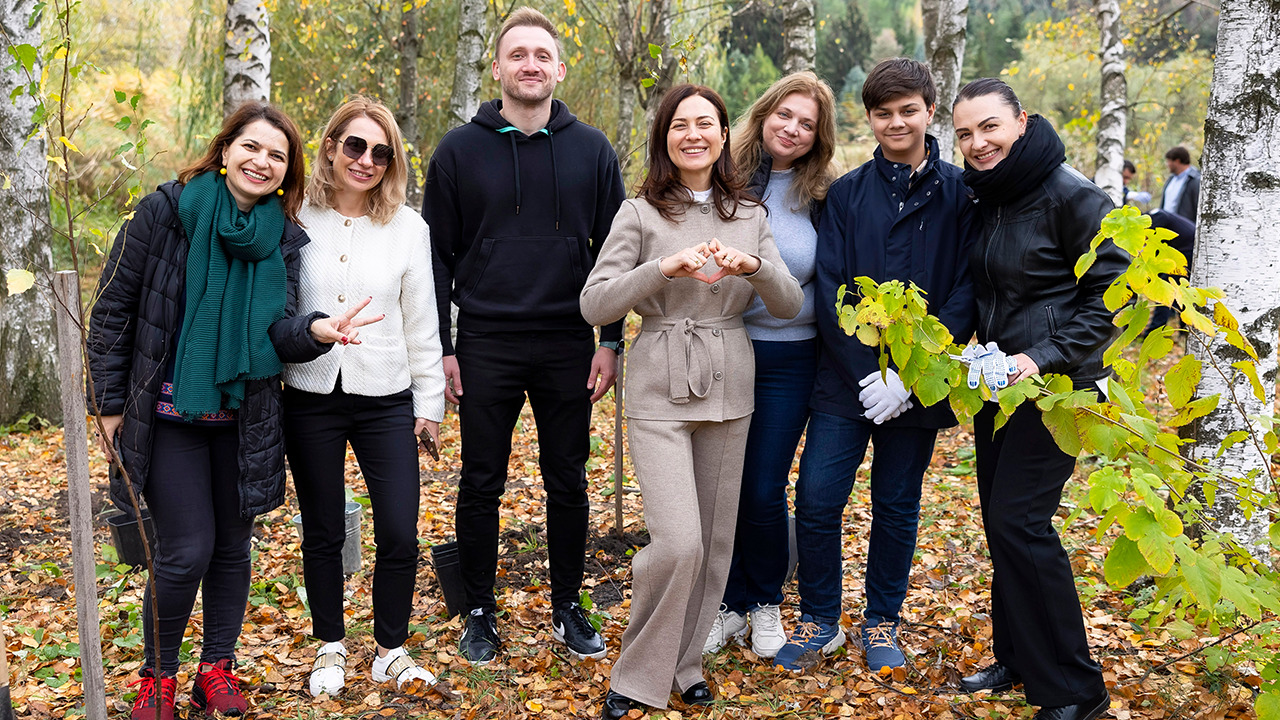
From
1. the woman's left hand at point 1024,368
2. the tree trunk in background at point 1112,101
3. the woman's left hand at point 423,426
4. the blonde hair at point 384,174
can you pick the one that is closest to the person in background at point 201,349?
the blonde hair at point 384,174

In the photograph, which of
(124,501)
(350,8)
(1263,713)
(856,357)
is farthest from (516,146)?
(350,8)

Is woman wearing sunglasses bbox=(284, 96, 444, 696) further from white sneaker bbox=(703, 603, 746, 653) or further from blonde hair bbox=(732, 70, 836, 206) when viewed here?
blonde hair bbox=(732, 70, 836, 206)

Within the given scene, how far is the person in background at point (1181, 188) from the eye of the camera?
34.7ft

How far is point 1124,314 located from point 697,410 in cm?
134

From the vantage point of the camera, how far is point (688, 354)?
307 cm

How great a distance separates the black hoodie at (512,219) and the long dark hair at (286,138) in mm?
488

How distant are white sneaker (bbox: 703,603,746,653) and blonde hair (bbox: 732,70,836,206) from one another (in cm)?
165

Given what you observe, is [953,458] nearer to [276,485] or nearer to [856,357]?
[856,357]

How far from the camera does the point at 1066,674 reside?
2.96 m

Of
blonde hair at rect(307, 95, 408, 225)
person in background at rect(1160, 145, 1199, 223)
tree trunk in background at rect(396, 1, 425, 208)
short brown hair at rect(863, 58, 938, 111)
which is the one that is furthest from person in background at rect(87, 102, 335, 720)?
person in background at rect(1160, 145, 1199, 223)

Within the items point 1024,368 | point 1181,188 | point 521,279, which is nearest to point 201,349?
point 521,279

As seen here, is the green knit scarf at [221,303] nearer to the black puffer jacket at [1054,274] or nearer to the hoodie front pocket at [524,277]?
the hoodie front pocket at [524,277]

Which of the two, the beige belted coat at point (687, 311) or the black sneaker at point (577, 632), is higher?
the beige belted coat at point (687, 311)

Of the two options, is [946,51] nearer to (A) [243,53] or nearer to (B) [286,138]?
(A) [243,53]
